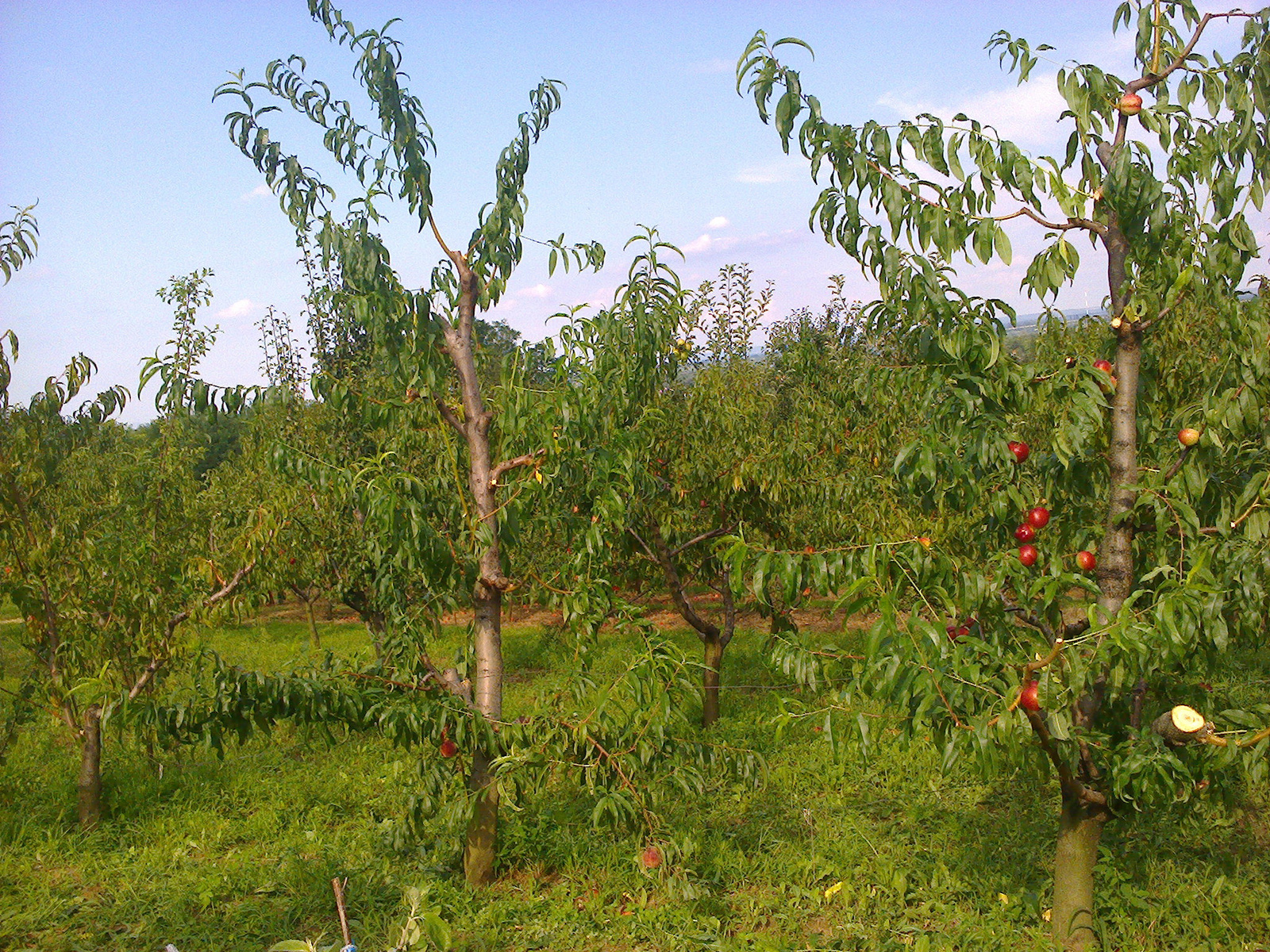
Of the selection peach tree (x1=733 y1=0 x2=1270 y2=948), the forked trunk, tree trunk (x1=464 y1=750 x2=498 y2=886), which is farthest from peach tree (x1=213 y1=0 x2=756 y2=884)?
the forked trunk

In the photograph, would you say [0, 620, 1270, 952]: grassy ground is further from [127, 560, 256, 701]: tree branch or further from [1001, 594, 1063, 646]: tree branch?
[1001, 594, 1063, 646]: tree branch

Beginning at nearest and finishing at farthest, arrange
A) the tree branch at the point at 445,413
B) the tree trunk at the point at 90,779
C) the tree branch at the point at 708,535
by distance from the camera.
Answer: the tree branch at the point at 445,413
the tree trunk at the point at 90,779
the tree branch at the point at 708,535

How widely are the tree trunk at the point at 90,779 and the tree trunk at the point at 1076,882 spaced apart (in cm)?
579

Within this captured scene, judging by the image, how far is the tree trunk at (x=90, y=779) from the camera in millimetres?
6032

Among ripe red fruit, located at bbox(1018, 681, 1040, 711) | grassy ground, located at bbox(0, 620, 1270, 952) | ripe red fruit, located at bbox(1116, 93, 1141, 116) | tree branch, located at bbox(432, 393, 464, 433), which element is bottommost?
grassy ground, located at bbox(0, 620, 1270, 952)

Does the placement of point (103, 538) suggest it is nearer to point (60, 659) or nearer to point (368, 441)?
point (60, 659)

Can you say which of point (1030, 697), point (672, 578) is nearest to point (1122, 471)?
point (1030, 697)

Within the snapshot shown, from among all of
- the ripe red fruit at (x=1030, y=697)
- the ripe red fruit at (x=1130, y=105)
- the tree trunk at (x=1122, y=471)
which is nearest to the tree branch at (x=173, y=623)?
the ripe red fruit at (x=1030, y=697)

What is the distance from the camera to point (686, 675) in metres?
4.19

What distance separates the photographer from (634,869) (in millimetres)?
5219

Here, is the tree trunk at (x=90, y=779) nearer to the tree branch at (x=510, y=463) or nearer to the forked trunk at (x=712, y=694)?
the tree branch at (x=510, y=463)

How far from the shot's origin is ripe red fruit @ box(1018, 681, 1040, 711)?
9.91 feet

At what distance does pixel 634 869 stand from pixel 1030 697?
297cm

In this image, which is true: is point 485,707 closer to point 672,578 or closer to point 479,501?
point 479,501
